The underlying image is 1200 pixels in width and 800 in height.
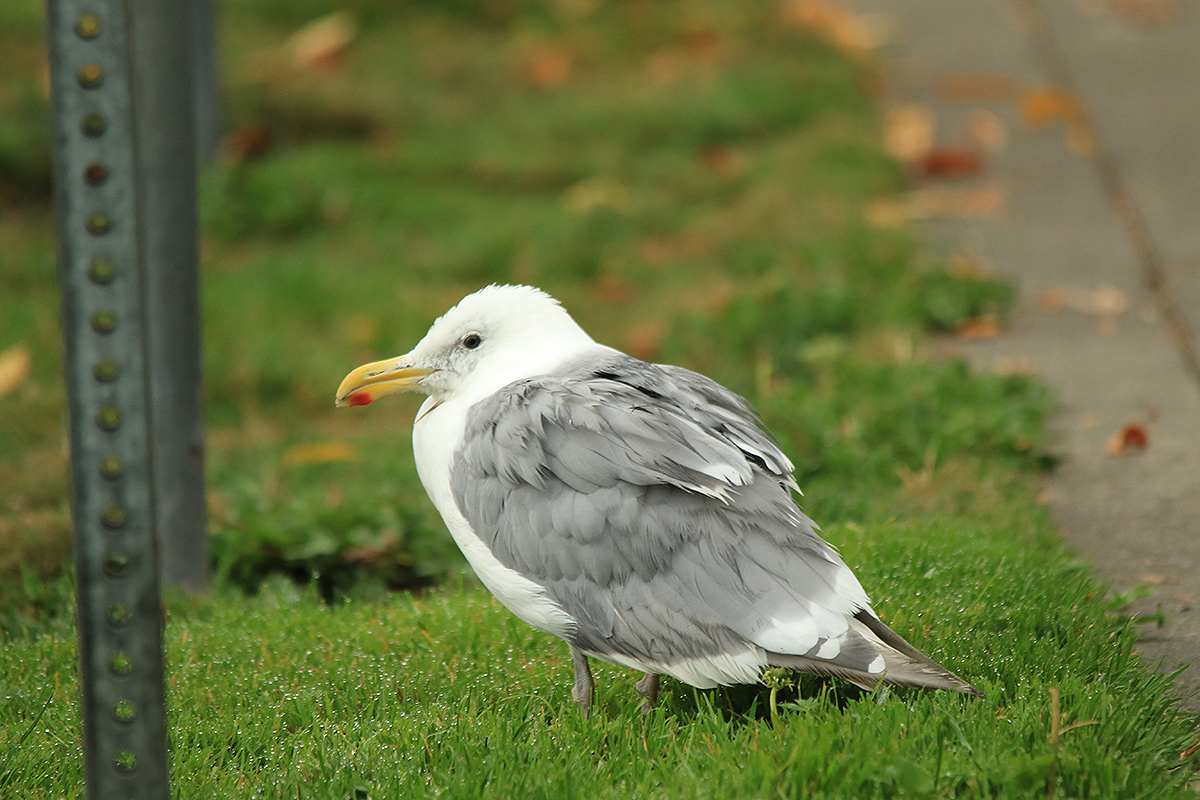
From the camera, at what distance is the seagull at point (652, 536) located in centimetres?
274

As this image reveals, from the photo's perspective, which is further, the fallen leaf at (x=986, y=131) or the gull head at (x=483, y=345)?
the fallen leaf at (x=986, y=131)

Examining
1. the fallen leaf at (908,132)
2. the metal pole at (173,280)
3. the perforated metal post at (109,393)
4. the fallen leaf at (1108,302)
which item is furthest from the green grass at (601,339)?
the perforated metal post at (109,393)

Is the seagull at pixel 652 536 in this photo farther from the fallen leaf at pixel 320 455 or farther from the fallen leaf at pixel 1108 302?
the fallen leaf at pixel 1108 302

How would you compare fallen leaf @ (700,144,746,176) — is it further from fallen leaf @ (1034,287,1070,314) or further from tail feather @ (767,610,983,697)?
tail feather @ (767,610,983,697)

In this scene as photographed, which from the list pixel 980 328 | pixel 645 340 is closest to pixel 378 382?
pixel 645 340

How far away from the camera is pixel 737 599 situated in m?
2.78

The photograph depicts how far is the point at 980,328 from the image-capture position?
5617mm

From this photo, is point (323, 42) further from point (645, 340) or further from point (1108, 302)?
point (1108, 302)

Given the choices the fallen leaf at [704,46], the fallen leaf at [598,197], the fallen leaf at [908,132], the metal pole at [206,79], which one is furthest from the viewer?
the fallen leaf at [704,46]

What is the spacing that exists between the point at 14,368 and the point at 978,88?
19.3 ft

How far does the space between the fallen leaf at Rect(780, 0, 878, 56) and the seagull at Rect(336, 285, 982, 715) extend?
22.0 feet

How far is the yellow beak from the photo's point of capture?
3.37 m

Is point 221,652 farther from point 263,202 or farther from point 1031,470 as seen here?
point 263,202

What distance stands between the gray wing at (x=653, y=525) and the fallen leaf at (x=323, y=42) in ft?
21.3
